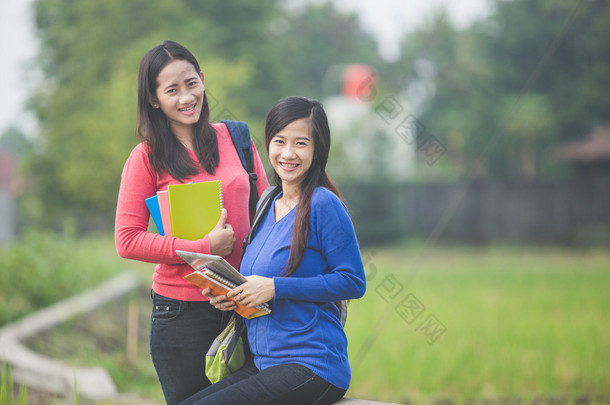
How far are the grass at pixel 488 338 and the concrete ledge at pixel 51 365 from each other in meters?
1.69

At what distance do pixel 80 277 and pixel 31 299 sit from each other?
872 millimetres

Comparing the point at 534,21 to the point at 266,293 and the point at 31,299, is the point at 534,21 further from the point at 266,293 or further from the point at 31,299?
the point at 266,293

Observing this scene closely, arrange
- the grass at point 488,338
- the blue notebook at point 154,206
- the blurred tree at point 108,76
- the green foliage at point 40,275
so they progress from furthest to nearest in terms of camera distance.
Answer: the blurred tree at point 108,76 → the green foliage at point 40,275 → the grass at point 488,338 → the blue notebook at point 154,206

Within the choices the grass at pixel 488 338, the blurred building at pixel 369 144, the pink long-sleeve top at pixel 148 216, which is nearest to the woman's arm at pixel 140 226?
the pink long-sleeve top at pixel 148 216

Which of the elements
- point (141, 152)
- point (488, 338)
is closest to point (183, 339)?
point (141, 152)

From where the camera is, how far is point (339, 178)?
1433 cm

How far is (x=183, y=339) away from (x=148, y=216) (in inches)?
15.5

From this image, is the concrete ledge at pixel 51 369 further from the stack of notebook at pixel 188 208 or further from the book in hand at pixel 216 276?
the book in hand at pixel 216 276

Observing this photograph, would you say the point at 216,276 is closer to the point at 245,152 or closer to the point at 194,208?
the point at 194,208

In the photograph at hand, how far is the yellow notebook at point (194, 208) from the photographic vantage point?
6.25ft

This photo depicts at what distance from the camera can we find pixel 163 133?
80.5 inches

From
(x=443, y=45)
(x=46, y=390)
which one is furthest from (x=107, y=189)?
(x=443, y=45)

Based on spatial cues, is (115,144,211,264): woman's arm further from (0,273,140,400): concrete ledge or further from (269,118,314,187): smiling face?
(0,273,140,400): concrete ledge

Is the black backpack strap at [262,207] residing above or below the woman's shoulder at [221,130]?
below
